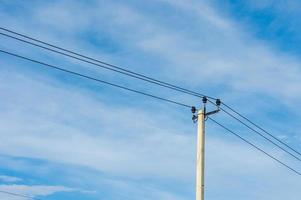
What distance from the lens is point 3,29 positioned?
1399 inches

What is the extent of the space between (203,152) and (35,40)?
10430mm

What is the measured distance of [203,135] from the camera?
39.2m

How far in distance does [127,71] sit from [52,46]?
5.08 m

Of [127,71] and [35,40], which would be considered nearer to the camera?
[35,40]

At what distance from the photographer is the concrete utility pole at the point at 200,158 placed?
37.6 metres

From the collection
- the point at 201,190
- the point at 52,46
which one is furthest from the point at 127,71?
the point at 201,190

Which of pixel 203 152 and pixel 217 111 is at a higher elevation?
pixel 217 111

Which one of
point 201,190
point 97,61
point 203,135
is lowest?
point 201,190

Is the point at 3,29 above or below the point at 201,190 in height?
above

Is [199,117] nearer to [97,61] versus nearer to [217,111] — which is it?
[217,111]

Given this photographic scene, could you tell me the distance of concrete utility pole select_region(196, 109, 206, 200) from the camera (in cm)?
3756

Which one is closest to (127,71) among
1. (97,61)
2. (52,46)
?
(97,61)

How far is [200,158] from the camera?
3853 centimetres

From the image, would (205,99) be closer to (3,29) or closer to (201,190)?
(201,190)
